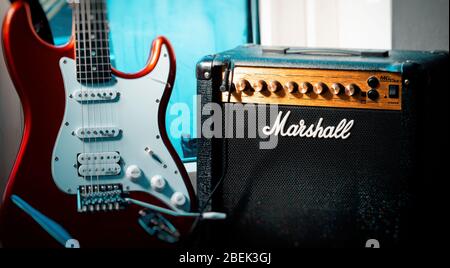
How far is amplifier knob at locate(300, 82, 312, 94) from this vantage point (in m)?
1.68

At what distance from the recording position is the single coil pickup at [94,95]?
168 cm

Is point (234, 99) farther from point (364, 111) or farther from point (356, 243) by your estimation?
point (356, 243)

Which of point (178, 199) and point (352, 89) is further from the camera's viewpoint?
point (178, 199)

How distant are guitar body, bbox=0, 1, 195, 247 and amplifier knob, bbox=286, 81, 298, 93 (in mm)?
299

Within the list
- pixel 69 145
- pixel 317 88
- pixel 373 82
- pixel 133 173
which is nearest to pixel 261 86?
pixel 317 88

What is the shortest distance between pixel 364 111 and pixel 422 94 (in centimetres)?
14

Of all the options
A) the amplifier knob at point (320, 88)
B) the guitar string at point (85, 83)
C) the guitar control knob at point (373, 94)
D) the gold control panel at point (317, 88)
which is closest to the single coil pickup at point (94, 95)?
the guitar string at point (85, 83)

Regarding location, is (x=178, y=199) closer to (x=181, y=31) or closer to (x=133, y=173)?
(x=133, y=173)

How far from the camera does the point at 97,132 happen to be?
1.70 meters

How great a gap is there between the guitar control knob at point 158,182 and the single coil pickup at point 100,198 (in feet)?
0.27

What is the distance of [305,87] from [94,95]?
53 centimetres

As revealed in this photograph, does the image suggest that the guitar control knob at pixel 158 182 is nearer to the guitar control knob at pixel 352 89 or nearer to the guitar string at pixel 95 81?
the guitar string at pixel 95 81
